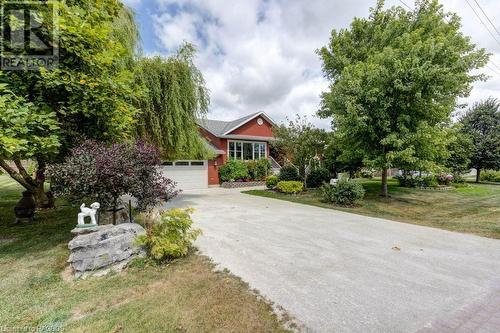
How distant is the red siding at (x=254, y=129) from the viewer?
68.6ft

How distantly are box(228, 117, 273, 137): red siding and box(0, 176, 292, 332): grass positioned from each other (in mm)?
16765

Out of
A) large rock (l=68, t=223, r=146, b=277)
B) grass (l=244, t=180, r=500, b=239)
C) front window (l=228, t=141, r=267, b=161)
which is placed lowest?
grass (l=244, t=180, r=500, b=239)

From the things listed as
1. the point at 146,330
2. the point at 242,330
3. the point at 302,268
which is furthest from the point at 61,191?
the point at 302,268

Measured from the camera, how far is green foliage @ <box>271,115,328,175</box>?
1466cm

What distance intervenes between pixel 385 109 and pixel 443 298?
381 inches

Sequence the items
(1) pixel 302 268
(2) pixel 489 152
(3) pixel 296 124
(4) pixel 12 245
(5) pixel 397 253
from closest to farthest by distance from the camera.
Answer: (1) pixel 302 268, (5) pixel 397 253, (4) pixel 12 245, (3) pixel 296 124, (2) pixel 489 152

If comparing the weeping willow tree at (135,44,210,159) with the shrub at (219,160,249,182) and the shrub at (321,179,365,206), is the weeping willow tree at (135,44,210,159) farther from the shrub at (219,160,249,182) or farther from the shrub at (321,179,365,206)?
the shrub at (219,160,249,182)

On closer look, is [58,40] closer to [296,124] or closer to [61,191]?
[61,191]

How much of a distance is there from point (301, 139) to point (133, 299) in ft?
41.7

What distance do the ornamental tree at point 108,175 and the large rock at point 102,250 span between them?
3.46 feet

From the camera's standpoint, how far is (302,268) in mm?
4230

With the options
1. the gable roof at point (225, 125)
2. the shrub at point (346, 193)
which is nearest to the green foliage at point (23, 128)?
the shrub at point (346, 193)

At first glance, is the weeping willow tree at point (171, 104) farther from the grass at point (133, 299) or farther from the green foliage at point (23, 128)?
the grass at point (133, 299)

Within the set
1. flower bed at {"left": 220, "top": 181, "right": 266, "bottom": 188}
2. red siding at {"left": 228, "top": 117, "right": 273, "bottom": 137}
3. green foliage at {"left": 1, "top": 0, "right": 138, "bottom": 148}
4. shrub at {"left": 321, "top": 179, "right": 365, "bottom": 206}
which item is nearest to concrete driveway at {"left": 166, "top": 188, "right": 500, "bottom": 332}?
shrub at {"left": 321, "top": 179, "right": 365, "bottom": 206}
